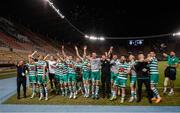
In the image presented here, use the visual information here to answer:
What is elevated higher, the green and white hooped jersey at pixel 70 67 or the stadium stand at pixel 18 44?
the stadium stand at pixel 18 44

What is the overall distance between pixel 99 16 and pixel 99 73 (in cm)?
5457

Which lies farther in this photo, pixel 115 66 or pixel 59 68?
pixel 59 68

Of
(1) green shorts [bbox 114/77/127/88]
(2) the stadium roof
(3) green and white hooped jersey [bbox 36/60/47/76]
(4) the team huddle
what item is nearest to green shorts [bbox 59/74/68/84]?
(4) the team huddle

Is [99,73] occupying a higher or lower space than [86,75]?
higher

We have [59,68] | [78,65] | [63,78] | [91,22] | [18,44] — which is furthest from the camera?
[91,22]

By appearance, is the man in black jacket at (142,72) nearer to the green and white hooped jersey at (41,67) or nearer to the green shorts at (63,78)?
the green shorts at (63,78)

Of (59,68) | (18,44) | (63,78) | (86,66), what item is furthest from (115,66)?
(18,44)

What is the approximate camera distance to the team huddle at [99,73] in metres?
14.3

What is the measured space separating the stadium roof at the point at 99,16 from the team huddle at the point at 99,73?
3217 cm

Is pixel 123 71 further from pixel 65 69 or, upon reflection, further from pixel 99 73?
pixel 65 69

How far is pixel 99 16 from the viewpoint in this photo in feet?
227

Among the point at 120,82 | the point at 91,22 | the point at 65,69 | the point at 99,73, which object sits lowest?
the point at 120,82

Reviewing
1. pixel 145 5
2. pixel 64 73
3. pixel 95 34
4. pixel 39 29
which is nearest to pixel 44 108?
pixel 64 73

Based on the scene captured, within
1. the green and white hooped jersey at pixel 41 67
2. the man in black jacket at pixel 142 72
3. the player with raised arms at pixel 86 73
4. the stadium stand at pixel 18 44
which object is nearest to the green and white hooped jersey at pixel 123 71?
the man in black jacket at pixel 142 72
